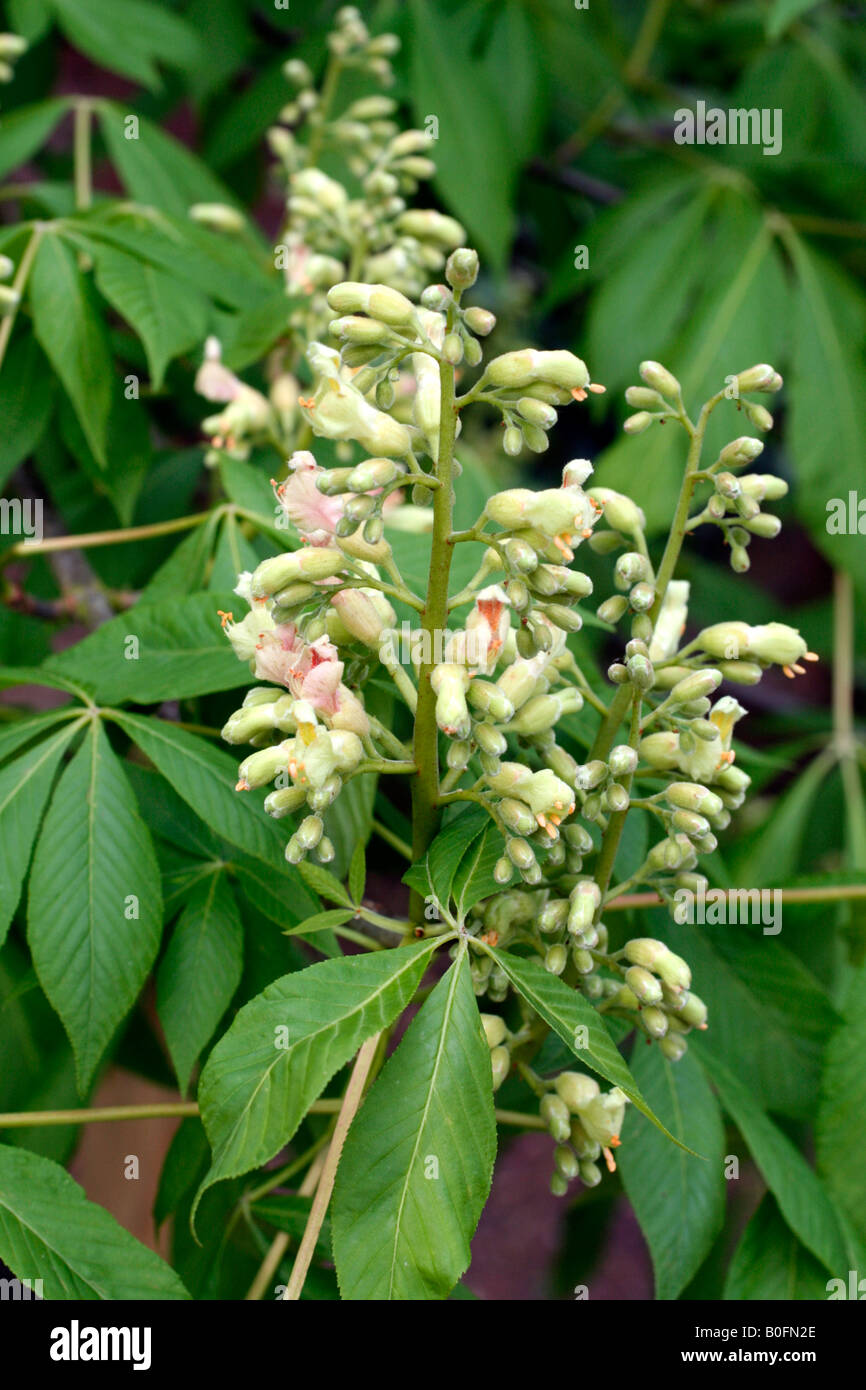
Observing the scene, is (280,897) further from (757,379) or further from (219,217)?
(219,217)

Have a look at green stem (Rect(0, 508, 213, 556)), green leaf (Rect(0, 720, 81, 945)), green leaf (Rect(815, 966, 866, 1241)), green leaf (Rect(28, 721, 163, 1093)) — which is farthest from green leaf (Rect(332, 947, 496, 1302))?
green stem (Rect(0, 508, 213, 556))

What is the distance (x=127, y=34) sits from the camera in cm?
221

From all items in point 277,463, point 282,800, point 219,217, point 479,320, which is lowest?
point 282,800

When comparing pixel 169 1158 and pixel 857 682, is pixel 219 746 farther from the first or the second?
pixel 857 682

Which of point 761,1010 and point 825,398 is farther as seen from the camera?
point 825,398

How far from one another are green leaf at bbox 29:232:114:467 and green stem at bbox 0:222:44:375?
1 centimetres

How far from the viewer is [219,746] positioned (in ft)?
→ 4.82

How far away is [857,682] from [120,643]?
3.26 metres

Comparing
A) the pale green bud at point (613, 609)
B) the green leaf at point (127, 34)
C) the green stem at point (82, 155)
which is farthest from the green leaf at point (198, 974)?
the green leaf at point (127, 34)

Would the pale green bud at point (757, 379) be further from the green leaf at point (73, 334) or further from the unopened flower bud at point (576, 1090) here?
the green leaf at point (73, 334)

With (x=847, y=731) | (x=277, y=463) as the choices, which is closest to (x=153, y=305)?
(x=277, y=463)

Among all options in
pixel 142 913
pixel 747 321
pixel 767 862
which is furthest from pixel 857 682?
pixel 142 913

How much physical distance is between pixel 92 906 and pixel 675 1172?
2.22ft

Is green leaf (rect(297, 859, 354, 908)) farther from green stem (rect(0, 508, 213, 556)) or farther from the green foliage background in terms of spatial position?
green stem (rect(0, 508, 213, 556))
